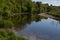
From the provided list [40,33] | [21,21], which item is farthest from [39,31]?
[21,21]

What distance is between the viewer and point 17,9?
79.5 meters

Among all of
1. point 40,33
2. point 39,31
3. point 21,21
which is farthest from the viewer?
point 21,21

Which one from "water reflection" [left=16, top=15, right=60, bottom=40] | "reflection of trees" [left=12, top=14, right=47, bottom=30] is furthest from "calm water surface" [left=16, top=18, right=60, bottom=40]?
"reflection of trees" [left=12, top=14, right=47, bottom=30]

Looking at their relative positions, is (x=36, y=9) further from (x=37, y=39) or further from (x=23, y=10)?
(x=37, y=39)

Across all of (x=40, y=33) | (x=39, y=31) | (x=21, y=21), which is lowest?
(x=21, y=21)

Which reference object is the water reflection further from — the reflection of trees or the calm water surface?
the reflection of trees

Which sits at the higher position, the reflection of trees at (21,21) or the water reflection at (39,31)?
the water reflection at (39,31)

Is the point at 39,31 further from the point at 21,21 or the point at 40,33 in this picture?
the point at 21,21

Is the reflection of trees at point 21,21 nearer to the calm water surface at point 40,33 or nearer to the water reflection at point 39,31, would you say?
the water reflection at point 39,31

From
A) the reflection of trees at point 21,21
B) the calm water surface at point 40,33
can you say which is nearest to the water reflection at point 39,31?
the calm water surface at point 40,33

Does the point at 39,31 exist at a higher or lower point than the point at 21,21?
higher

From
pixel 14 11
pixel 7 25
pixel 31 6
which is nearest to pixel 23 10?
pixel 31 6

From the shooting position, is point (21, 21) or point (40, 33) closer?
point (40, 33)

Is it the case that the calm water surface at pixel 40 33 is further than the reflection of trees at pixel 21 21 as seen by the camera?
No
